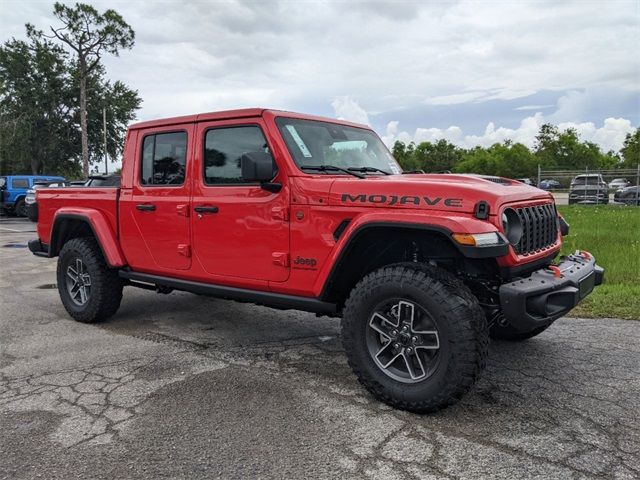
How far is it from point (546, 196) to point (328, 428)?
2311 mm

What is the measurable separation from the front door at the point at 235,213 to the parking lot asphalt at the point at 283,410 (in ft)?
2.55

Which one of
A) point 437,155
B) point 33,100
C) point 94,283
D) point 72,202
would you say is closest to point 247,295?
point 94,283

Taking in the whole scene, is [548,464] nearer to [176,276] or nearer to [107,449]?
[107,449]

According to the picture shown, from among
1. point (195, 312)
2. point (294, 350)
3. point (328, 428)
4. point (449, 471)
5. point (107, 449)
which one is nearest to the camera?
point (449, 471)

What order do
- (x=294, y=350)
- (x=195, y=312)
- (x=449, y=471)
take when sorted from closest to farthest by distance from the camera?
1. (x=449, y=471)
2. (x=294, y=350)
3. (x=195, y=312)

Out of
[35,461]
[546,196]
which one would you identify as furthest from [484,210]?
[35,461]

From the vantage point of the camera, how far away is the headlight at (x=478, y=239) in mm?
3023

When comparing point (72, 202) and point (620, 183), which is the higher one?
point (620, 183)

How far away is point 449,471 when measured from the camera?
2621 millimetres

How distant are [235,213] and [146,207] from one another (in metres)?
1.10

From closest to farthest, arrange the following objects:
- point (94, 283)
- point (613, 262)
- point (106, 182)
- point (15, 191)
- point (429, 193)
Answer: point (429, 193), point (94, 283), point (106, 182), point (613, 262), point (15, 191)

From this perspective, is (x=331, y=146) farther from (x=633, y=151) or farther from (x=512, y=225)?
(x=633, y=151)

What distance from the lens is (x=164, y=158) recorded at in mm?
4773

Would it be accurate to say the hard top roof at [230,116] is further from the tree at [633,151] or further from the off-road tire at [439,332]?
the tree at [633,151]
